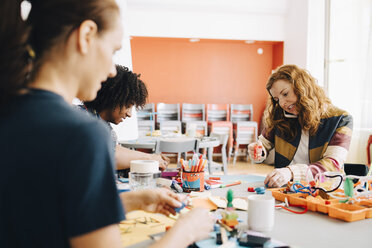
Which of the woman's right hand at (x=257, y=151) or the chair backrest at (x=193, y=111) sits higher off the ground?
the chair backrest at (x=193, y=111)

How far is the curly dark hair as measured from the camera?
2.00 m

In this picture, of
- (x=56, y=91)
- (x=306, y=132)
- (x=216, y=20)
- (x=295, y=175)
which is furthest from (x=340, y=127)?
(x=216, y=20)

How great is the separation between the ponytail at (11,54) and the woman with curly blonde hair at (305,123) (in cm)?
148

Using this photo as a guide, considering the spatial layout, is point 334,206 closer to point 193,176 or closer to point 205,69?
point 193,176

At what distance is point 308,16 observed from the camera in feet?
20.4

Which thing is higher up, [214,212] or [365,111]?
[365,111]

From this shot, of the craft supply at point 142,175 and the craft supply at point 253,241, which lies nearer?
the craft supply at point 253,241

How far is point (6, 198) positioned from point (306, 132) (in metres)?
1.73

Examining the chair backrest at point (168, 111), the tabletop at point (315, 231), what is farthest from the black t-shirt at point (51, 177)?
the chair backrest at point (168, 111)

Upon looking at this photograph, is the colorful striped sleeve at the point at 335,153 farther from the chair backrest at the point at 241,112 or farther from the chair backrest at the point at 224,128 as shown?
the chair backrest at the point at 241,112

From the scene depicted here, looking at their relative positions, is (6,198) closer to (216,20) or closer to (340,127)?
(340,127)

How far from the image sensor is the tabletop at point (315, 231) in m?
0.92

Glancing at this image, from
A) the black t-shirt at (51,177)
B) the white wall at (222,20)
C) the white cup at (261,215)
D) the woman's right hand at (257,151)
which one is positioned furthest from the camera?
the white wall at (222,20)

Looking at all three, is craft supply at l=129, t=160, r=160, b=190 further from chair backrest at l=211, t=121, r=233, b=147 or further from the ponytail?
chair backrest at l=211, t=121, r=233, b=147
